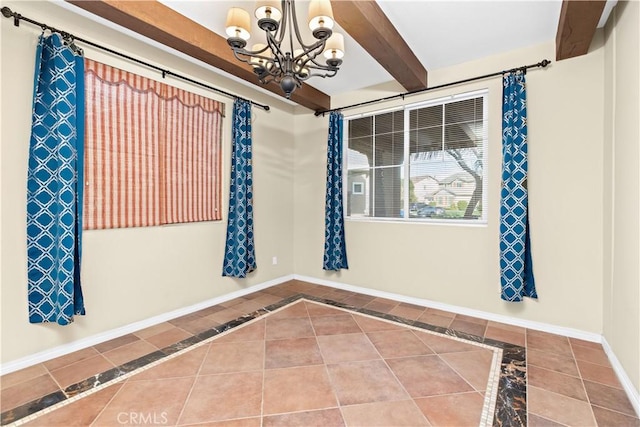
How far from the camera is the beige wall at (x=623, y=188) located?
182 cm

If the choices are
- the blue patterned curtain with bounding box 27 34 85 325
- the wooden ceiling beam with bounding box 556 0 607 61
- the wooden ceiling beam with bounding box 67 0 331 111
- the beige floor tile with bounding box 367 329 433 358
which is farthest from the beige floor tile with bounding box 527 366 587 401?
the wooden ceiling beam with bounding box 67 0 331 111

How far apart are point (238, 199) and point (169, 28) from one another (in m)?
1.76

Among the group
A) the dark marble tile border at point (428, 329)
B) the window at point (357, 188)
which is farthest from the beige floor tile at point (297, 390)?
the window at point (357, 188)

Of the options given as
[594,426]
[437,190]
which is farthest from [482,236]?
[594,426]

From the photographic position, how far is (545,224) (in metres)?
2.73

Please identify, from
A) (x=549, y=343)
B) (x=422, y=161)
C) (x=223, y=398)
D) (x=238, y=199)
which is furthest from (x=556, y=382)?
(x=238, y=199)

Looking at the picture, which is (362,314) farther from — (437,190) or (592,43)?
(592,43)

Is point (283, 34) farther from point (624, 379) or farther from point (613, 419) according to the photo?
point (624, 379)

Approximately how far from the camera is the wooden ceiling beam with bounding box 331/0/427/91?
6.72ft

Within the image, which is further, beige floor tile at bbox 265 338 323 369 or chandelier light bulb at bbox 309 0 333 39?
beige floor tile at bbox 265 338 323 369

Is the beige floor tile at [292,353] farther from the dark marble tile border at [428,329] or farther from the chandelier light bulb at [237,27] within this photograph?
→ the chandelier light bulb at [237,27]

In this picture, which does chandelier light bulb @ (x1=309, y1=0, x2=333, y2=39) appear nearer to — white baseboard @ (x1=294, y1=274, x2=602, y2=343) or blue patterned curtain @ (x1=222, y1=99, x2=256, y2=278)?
blue patterned curtain @ (x1=222, y1=99, x2=256, y2=278)

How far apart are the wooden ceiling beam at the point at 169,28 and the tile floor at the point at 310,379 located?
2499 mm

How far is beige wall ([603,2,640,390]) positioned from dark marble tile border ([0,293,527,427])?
0.63m
